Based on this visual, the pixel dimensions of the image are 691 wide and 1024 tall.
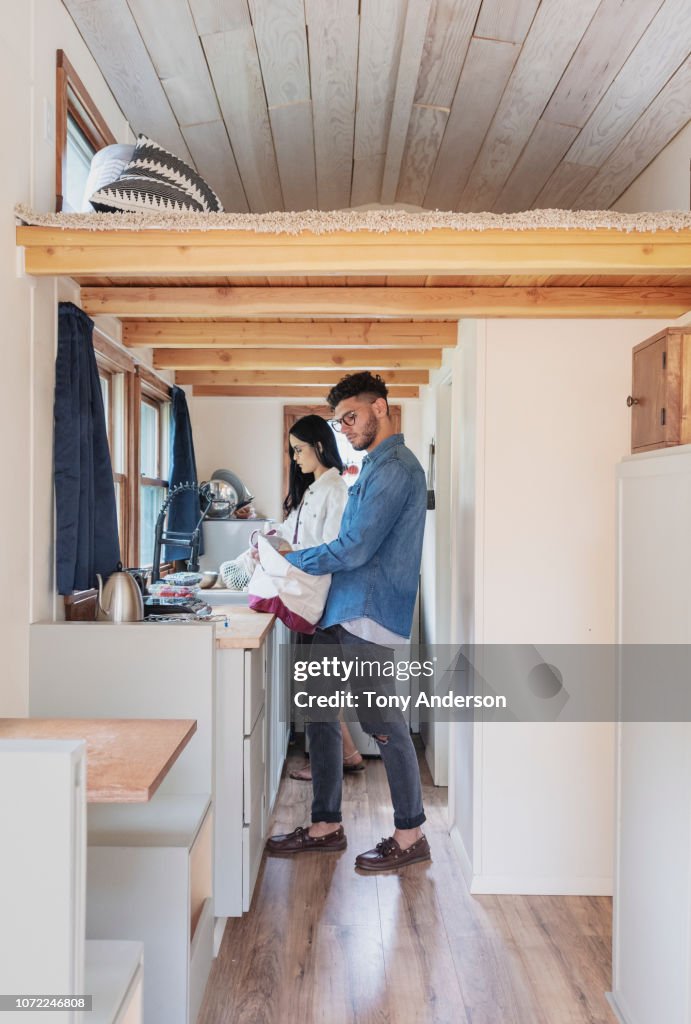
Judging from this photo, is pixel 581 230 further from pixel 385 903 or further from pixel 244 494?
pixel 244 494

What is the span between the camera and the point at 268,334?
314 centimetres

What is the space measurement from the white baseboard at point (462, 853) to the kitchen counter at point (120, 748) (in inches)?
57.8

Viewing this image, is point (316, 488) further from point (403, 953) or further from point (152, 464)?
point (403, 953)

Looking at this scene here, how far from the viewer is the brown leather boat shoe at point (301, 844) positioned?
2.92 meters

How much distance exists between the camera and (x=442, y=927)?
7.96 feet

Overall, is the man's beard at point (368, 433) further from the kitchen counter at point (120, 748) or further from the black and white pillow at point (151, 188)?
the kitchen counter at point (120, 748)

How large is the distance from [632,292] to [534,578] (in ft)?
3.28

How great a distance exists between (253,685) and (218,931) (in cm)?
73

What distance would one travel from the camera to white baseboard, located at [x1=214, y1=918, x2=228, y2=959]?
2285mm

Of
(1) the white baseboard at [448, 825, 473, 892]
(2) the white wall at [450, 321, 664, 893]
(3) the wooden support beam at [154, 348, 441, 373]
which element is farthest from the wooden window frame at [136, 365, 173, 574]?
(1) the white baseboard at [448, 825, 473, 892]

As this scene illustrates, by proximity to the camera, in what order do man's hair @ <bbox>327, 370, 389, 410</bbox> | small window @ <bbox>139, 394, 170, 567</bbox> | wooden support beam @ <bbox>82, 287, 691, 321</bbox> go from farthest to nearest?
1. small window @ <bbox>139, 394, 170, 567</bbox>
2. man's hair @ <bbox>327, 370, 389, 410</bbox>
3. wooden support beam @ <bbox>82, 287, 691, 321</bbox>

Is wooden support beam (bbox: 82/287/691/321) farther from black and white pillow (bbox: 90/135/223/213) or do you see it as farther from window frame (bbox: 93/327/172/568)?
window frame (bbox: 93/327/172/568)

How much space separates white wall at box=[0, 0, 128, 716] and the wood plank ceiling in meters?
0.32

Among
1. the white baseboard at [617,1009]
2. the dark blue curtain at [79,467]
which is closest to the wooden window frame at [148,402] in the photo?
the dark blue curtain at [79,467]
